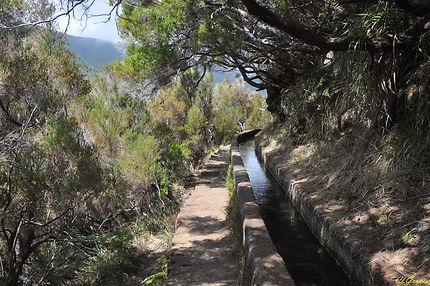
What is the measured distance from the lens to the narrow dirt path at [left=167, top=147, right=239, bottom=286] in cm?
651

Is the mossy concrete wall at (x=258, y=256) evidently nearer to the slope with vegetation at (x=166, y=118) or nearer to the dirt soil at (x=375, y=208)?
the dirt soil at (x=375, y=208)

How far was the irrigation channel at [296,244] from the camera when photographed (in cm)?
569

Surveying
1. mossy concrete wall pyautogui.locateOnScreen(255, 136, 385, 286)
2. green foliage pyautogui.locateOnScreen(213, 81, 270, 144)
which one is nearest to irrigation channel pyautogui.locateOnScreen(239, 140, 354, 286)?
mossy concrete wall pyautogui.locateOnScreen(255, 136, 385, 286)

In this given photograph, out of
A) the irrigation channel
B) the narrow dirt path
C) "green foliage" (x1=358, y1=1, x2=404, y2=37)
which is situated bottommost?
the narrow dirt path

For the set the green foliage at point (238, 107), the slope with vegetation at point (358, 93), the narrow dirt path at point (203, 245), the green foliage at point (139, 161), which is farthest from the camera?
the green foliage at point (238, 107)

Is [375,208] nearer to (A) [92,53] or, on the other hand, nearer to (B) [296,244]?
(B) [296,244]

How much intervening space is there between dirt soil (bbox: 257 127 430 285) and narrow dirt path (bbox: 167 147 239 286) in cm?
173

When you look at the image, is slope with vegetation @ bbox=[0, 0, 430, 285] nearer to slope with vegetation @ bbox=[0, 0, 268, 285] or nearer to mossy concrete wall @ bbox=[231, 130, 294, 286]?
slope with vegetation @ bbox=[0, 0, 268, 285]

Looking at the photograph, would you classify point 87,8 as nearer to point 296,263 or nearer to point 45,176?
point 45,176

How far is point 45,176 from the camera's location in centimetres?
714

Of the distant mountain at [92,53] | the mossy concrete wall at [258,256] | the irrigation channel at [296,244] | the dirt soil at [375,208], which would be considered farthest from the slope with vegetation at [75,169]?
the dirt soil at [375,208]

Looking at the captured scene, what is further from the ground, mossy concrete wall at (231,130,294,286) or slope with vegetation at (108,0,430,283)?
slope with vegetation at (108,0,430,283)

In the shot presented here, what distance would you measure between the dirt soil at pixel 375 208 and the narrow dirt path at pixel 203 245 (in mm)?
1728

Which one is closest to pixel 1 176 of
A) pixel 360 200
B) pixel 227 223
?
pixel 227 223
